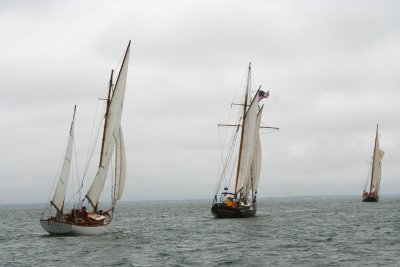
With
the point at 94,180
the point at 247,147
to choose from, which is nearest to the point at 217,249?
the point at 94,180

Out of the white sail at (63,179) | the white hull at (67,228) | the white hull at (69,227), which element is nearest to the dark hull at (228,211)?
the white hull at (69,227)

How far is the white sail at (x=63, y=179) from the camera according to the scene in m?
53.1

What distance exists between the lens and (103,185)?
178 ft

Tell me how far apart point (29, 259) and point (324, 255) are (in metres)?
22.3

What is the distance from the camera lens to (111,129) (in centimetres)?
5369

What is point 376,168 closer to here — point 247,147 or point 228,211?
point 247,147

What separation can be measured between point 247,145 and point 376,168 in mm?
92450

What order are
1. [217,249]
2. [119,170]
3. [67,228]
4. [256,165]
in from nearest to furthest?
[217,249], [67,228], [119,170], [256,165]

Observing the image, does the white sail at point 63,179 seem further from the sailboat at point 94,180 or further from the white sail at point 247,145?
the white sail at point 247,145

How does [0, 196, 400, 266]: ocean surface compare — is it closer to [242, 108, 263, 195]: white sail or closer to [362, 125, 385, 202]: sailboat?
[242, 108, 263, 195]: white sail

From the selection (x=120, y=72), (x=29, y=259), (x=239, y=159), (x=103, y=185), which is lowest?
(x=29, y=259)

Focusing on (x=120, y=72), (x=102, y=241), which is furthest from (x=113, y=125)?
(x=102, y=241)

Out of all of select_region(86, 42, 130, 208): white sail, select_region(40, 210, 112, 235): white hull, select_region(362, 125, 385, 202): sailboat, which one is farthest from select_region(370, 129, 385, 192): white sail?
select_region(40, 210, 112, 235): white hull

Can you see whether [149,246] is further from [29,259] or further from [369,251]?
[369,251]
